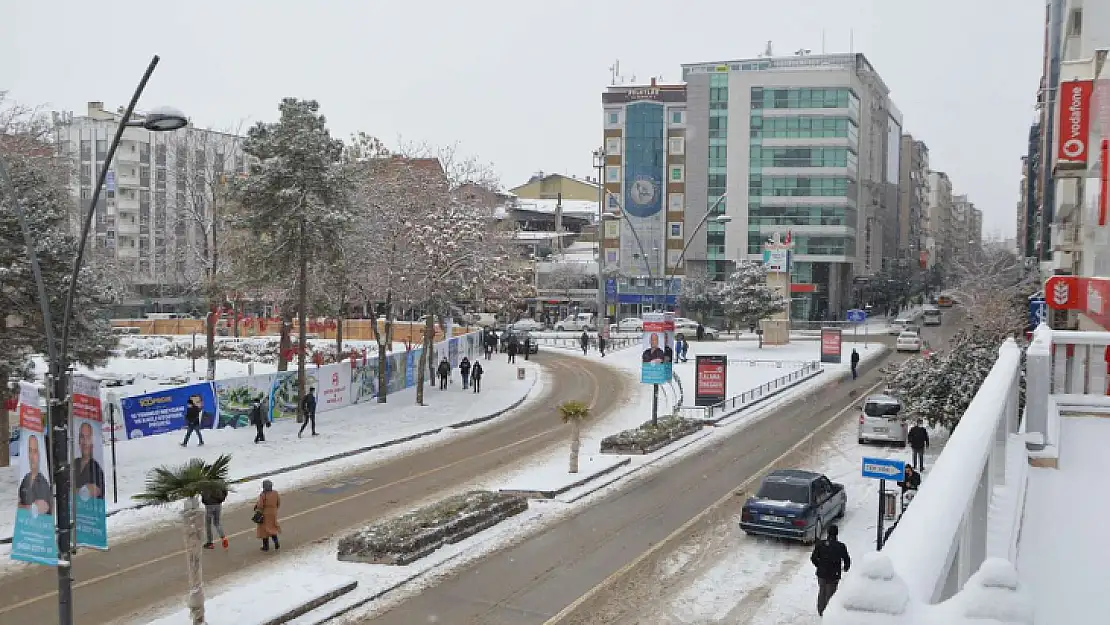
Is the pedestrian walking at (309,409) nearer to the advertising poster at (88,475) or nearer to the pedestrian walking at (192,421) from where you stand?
the pedestrian walking at (192,421)

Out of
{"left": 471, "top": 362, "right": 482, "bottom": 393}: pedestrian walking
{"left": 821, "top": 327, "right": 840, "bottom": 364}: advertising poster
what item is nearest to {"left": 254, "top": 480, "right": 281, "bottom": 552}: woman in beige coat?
{"left": 471, "top": 362, "right": 482, "bottom": 393}: pedestrian walking

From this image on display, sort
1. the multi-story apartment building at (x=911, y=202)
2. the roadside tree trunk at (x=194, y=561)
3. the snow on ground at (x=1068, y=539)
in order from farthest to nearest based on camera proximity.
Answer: the multi-story apartment building at (x=911, y=202)
the roadside tree trunk at (x=194, y=561)
the snow on ground at (x=1068, y=539)

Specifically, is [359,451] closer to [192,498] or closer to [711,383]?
[711,383]

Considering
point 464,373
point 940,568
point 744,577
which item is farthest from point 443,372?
point 940,568

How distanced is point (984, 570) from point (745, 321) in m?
63.2

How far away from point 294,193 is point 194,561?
2154cm

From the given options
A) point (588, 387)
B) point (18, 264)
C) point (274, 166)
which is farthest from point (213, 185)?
point (18, 264)

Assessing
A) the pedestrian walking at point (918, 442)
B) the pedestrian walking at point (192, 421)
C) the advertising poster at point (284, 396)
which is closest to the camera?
the pedestrian walking at point (918, 442)

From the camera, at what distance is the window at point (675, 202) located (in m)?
99.1

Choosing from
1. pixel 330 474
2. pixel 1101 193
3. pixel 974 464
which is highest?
pixel 1101 193

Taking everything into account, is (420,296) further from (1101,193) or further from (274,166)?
(1101,193)

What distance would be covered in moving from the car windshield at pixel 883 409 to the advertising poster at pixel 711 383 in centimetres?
731

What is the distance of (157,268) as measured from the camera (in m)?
83.9

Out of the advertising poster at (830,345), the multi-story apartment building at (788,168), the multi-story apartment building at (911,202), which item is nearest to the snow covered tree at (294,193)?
the advertising poster at (830,345)
